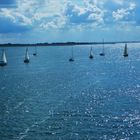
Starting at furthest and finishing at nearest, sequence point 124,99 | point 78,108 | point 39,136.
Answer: point 124,99 < point 78,108 < point 39,136

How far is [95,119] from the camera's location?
79875mm

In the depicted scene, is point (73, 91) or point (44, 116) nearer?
point (44, 116)

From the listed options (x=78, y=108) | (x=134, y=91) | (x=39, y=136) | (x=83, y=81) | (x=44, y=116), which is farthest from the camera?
(x=83, y=81)

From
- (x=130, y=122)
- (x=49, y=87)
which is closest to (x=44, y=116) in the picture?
(x=130, y=122)

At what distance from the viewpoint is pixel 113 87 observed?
405ft

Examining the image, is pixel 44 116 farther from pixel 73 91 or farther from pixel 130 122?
pixel 73 91

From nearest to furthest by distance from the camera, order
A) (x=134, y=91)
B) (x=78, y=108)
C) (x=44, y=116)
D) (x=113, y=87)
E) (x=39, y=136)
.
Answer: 1. (x=39, y=136)
2. (x=44, y=116)
3. (x=78, y=108)
4. (x=134, y=91)
5. (x=113, y=87)

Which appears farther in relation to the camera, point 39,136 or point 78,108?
point 78,108

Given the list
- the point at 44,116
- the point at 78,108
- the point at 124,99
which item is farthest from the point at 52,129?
the point at 124,99

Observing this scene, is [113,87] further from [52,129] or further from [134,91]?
[52,129]

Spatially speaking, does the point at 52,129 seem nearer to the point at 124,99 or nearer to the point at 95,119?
the point at 95,119

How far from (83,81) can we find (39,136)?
72882 mm

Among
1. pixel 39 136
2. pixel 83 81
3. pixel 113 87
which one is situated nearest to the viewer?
pixel 39 136

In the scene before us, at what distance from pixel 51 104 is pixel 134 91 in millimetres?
28041
